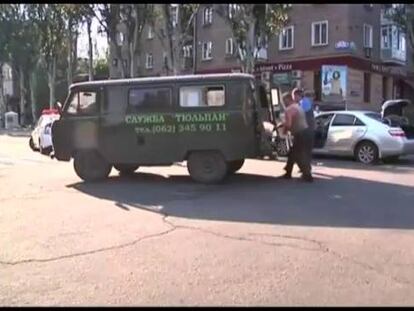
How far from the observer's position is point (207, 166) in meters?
12.6

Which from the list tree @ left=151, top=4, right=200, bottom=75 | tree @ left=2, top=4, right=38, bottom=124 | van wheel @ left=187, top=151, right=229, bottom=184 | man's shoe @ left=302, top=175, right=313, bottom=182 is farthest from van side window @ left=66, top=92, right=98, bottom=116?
tree @ left=2, top=4, right=38, bottom=124

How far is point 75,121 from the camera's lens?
1322 centimetres

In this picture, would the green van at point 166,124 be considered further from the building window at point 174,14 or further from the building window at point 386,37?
the building window at point 386,37

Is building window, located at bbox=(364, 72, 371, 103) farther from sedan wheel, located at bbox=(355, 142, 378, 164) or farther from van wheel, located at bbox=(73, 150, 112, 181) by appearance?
van wheel, located at bbox=(73, 150, 112, 181)

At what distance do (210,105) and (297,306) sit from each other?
767 cm

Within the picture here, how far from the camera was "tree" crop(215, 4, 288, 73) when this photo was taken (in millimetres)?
26531

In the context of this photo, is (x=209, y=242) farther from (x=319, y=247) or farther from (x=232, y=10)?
(x=232, y=10)

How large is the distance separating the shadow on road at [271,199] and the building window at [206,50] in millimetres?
33535

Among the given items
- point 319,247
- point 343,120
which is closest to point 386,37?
point 343,120

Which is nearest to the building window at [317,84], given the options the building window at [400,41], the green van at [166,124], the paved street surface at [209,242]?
the building window at [400,41]

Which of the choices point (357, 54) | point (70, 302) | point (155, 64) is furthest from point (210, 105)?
point (155, 64)

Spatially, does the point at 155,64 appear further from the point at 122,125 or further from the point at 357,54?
the point at 122,125

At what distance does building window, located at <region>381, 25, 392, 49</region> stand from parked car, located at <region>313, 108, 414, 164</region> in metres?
25.5

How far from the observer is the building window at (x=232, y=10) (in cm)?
2851
